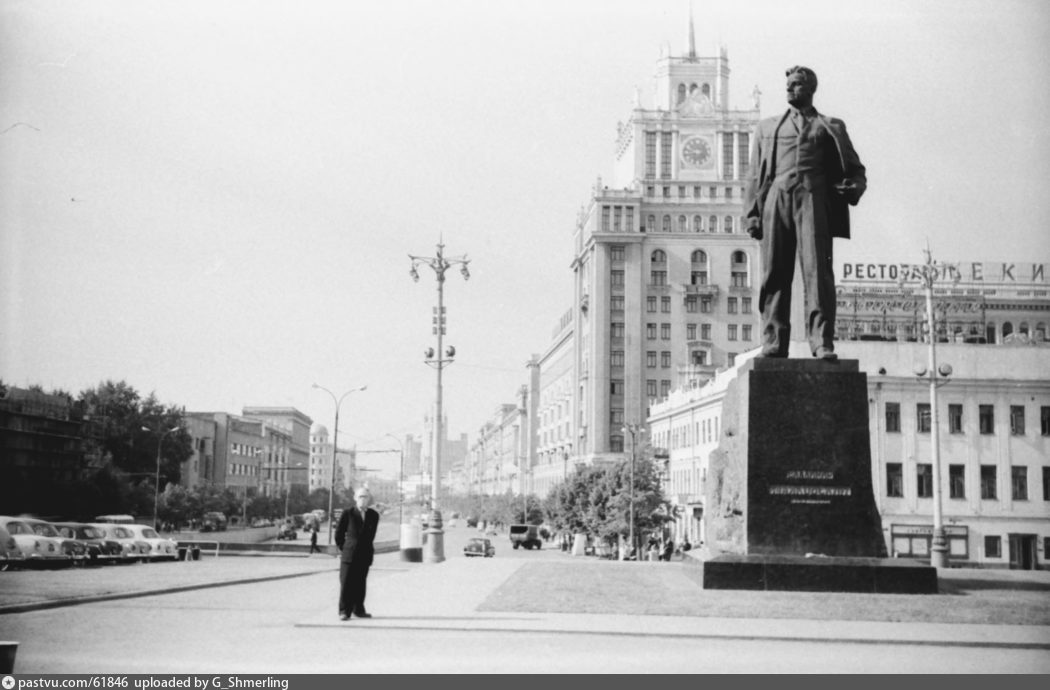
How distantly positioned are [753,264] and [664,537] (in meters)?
45.9

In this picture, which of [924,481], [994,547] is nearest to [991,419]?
[924,481]

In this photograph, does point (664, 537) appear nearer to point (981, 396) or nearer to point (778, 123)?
point (981, 396)

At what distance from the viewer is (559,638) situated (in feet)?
32.1

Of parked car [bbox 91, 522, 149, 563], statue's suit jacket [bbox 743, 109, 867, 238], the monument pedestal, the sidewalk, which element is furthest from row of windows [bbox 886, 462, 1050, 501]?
the sidewalk

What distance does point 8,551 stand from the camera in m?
22.7

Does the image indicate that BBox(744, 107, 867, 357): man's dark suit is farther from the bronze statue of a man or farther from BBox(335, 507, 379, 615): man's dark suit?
BBox(335, 507, 379, 615): man's dark suit

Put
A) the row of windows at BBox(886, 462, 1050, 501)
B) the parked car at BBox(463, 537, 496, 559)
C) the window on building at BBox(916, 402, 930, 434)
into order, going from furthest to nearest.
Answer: the parked car at BBox(463, 537, 496, 559) → the window on building at BBox(916, 402, 930, 434) → the row of windows at BBox(886, 462, 1050, 501)

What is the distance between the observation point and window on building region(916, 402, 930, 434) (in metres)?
51.0

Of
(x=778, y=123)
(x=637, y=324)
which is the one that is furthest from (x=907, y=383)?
(x=637, y=324)

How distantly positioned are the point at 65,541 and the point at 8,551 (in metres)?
2.80

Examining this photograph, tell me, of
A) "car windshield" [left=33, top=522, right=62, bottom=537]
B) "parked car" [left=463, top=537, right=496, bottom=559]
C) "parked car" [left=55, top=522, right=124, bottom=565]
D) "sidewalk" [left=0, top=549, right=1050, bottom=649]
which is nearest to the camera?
"sidewalk" [left=0, top=549, right=1050, bottom=649]

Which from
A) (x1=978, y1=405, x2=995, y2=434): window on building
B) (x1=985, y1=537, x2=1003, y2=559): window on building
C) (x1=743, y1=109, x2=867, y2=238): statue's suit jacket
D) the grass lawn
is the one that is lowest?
(x1=985, y1=537, x2=1003, y2=559): window on building

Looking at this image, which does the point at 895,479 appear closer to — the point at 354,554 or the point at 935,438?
the point at 935,438

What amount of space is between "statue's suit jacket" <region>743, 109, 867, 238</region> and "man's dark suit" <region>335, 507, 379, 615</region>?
7.06 meters
